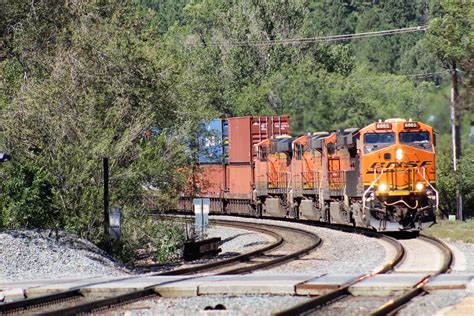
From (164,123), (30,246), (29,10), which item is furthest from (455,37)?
(30,246)

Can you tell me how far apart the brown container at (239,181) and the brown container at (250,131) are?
531 mm

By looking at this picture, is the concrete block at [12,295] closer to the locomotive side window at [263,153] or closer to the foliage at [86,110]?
the foliage at [86,110]

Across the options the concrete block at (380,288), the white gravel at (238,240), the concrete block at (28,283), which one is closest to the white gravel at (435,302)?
the concrete block at (380,288)

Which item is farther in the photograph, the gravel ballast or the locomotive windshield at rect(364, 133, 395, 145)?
the locomotive windshield at rect(364, 133, 395, 145)

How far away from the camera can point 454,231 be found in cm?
3180

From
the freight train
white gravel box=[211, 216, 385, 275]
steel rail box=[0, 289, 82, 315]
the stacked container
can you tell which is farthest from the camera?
the stacked container

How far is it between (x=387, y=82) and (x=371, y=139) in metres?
48.1

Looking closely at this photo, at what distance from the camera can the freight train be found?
28891 mm

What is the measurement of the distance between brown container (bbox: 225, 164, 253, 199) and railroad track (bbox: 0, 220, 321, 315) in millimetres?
4205

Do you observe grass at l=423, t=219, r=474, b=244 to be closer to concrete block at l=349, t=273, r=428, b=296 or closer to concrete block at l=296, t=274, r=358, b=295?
concrete block at l=296, t=274, r=358, b=295

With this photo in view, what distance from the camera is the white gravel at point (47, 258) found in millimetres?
18750

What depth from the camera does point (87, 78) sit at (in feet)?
87.9

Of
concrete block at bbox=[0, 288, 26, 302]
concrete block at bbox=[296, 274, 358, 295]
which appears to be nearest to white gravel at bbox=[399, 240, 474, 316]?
concrete block at bbox=[296, 274, 358, 295]

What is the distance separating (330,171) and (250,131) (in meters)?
8.78
